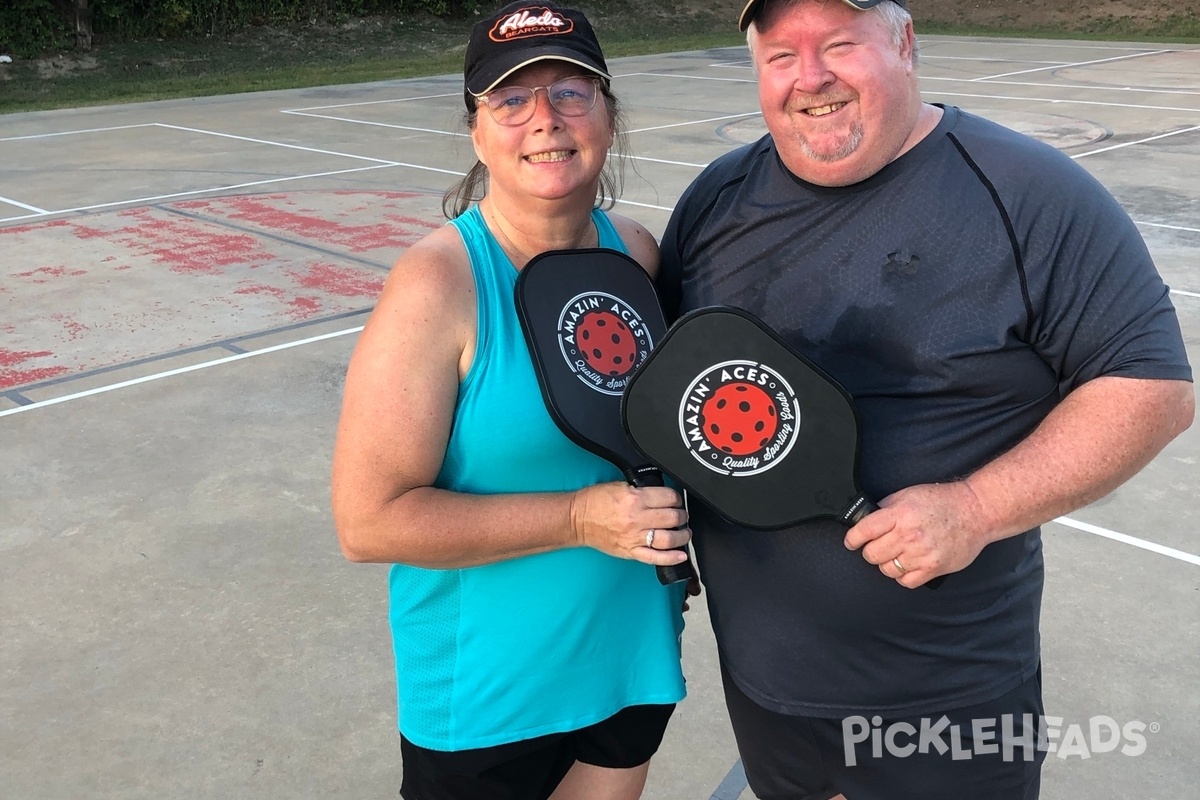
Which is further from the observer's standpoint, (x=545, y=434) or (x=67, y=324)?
(x=67, y=324)

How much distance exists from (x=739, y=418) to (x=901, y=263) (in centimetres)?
37

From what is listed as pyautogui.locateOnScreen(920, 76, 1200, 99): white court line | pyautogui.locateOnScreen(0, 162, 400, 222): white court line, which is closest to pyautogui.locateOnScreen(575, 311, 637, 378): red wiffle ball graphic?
pyautogui.locateOnScreen(0, 162, 400, 222): white court line

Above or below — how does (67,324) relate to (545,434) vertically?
below

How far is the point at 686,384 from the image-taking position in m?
1.79

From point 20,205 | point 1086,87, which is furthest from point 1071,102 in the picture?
point 20,205

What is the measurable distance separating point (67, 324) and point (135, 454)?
7.73 feet

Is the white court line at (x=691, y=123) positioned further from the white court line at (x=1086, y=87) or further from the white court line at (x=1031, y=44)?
the white court line at (x=1031, y=44)

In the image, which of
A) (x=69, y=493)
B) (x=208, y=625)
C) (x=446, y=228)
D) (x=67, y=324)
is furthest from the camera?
(x=67, y=324)

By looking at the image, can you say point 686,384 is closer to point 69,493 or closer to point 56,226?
point 69,493

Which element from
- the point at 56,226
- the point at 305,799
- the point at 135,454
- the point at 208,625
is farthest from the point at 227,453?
the point at 56,226

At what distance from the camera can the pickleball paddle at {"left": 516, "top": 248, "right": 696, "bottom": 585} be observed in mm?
1825

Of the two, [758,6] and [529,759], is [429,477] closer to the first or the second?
[529,759]

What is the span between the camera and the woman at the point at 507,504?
1.79 metres

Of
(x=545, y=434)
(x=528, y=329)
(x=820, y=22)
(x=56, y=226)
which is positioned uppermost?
(x=820, y=22)
